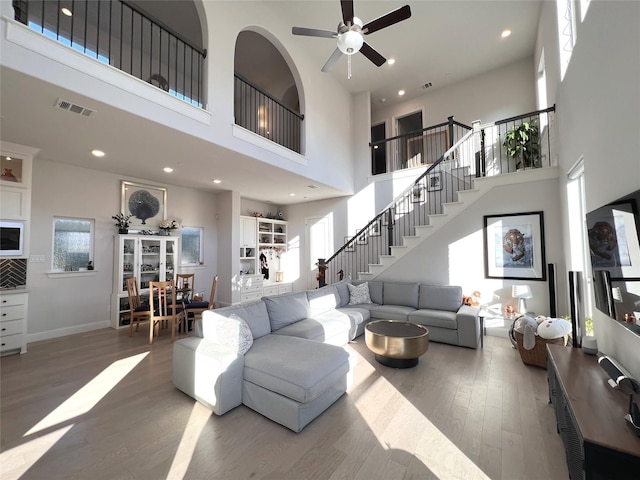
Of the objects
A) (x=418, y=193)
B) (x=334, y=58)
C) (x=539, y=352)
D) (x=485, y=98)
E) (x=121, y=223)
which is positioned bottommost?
(x=539, y=352)

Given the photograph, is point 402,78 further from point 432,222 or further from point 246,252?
point 246,252

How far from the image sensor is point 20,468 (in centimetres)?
182

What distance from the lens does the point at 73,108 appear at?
116 inches

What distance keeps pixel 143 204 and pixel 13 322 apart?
2.82m

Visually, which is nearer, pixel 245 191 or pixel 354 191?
pixel 245 191

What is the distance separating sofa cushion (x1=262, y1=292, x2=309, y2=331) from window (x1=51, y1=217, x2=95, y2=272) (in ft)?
12.8

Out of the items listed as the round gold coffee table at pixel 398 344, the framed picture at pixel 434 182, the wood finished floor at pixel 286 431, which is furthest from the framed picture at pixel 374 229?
the wood finished floor at pixel 286 431

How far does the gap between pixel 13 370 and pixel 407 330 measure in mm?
4855

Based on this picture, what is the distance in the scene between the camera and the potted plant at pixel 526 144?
5.06 metres

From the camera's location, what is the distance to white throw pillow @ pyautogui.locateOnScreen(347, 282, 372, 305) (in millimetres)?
5125

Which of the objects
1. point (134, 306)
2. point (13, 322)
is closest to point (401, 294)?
point (134, 306)

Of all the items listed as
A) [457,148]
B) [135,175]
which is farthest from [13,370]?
[457,148]

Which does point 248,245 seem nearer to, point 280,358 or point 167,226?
point 167,226

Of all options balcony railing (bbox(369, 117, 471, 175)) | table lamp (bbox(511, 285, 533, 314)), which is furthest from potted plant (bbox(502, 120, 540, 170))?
table lamp (bbox(511, 285, 533, 314))
